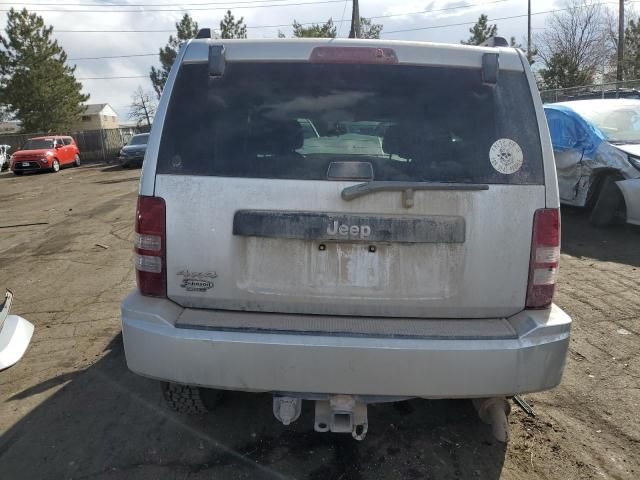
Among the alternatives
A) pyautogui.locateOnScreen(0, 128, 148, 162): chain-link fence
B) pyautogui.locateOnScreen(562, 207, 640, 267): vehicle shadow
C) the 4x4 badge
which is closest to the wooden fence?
pyautogui.locateOnScreen(0, 128, 148, 162): chain-link fence

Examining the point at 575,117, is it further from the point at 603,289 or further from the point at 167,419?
the point at 167,419

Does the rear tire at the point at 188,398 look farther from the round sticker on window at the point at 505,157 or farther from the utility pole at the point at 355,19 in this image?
Answer: the utility pole at the point at 355,19

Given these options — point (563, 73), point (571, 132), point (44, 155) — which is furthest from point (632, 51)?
point (44, 155)

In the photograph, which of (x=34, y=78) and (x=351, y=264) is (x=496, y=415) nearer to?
(x=351, y=264)

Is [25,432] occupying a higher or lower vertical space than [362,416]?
lower

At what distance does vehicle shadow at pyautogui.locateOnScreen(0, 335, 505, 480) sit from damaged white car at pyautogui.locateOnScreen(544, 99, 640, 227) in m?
5.02

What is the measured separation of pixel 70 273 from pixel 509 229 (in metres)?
5.71

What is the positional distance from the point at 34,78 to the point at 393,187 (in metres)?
41.9

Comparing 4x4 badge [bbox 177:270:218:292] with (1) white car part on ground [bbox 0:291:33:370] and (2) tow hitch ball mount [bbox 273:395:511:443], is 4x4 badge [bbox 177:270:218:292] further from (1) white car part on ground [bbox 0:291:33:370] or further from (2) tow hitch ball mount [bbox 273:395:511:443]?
Result: (1) white car part on ground [bbox 0:291:33:370]

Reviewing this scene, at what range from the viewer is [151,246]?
241cm

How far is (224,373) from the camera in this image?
7.44 feet

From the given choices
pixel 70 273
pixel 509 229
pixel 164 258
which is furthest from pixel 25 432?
pixel 70 273

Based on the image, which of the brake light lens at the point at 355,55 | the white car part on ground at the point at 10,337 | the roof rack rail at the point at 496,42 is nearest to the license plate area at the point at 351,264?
the brake light lens at the point at 355,55

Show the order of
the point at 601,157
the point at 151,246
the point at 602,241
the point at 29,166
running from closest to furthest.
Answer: the point at 151,246
the point at 602,241
the point at 601,157
the point at 29,166
